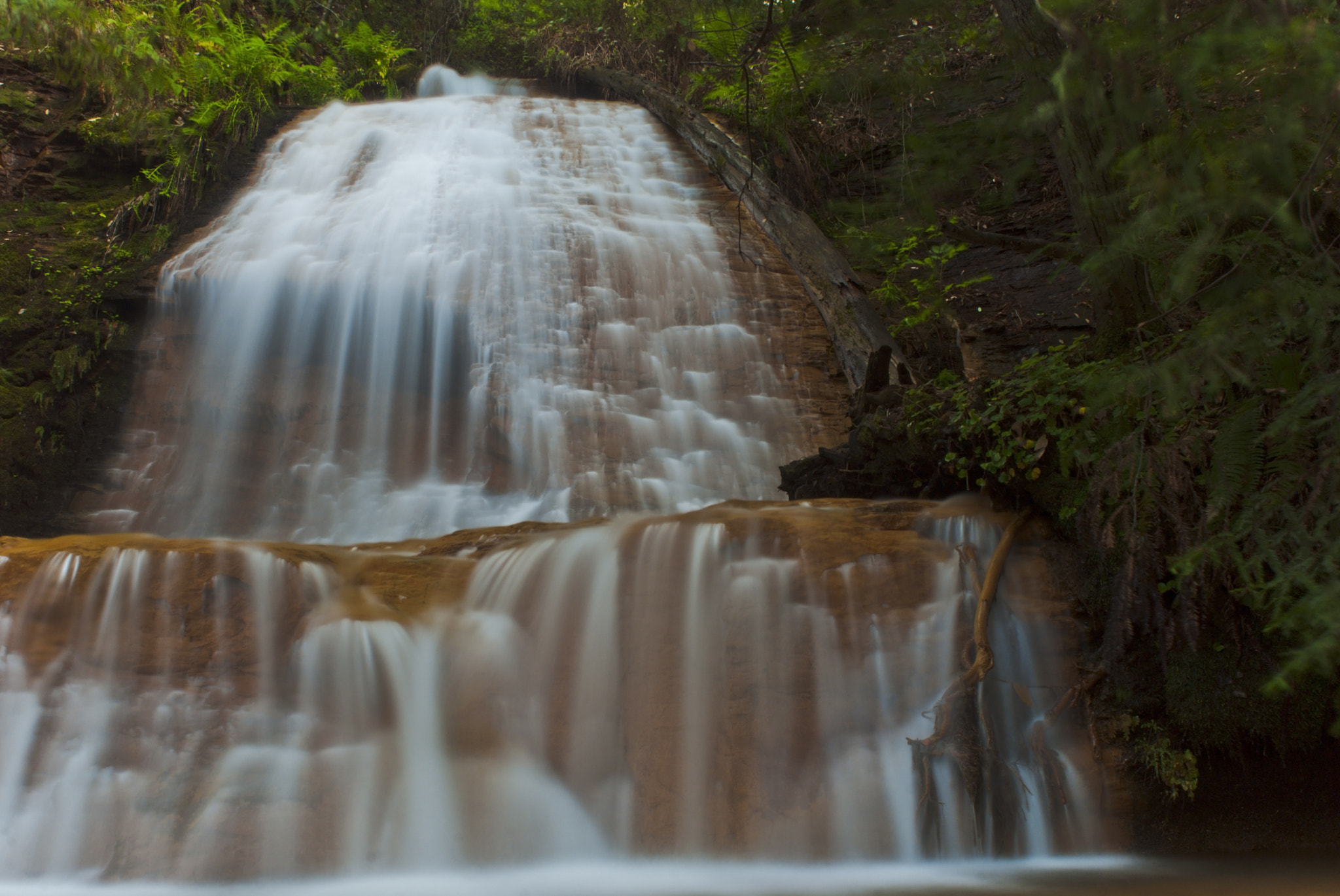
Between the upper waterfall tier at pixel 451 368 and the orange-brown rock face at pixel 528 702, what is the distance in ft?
7.95

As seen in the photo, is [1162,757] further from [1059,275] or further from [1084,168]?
[1059,275]

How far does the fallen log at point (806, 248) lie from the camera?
681cm

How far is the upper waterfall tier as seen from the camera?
6.79 metres

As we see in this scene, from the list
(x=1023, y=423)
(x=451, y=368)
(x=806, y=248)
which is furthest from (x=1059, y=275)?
(x=451, y=368)

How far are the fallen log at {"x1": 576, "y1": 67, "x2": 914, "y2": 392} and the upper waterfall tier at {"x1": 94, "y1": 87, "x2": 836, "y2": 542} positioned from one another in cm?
42

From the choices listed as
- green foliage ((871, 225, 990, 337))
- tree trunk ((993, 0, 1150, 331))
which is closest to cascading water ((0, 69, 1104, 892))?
Answer: tree trunk ((993, 0, 1150, 331))

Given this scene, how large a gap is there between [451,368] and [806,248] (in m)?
3.50

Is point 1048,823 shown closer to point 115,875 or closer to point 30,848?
point 115,875

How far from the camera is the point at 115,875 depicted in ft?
11.2

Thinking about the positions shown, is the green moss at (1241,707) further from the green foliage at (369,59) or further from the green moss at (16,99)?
the green foliage at (369,59)

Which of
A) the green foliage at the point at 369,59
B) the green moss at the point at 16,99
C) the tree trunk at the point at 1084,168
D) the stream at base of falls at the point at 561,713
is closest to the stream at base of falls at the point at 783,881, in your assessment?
the stream at base of falls at the point at 561,713

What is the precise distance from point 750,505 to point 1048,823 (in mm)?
1967

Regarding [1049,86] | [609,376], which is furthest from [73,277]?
[1049,86]

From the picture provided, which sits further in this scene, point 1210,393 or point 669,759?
point 669,759
